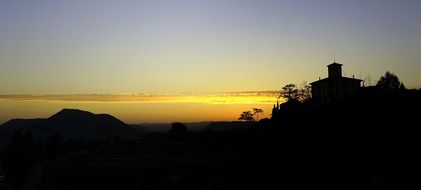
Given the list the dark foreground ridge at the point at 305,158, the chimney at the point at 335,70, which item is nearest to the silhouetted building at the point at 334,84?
the chimney at the point at 335,70

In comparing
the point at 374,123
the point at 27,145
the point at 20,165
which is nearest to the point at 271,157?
the point at 374,123

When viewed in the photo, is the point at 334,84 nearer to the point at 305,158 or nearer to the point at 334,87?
the point at 334,87

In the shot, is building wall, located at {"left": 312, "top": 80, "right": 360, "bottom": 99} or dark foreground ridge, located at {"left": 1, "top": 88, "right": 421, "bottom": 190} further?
building wall, located at {"left": 312, "top": 80, "right": 360, "bottom": 99}

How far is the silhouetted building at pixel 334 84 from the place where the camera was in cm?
8455

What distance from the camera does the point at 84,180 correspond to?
7094 centimetres

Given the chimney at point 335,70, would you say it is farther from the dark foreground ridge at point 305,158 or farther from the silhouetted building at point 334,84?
the dark foreground ridge at point 305,158

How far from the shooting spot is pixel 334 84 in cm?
8525

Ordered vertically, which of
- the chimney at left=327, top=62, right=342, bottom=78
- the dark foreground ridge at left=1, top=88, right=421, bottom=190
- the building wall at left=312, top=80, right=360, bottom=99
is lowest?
the dark foreground ridge at left=1, top=88, right=421, bottom=190

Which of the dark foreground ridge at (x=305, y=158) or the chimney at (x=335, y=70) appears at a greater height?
the chimney at (x=335, y=70)

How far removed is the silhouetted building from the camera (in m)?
84.6

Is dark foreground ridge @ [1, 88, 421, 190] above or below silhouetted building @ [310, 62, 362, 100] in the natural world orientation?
below

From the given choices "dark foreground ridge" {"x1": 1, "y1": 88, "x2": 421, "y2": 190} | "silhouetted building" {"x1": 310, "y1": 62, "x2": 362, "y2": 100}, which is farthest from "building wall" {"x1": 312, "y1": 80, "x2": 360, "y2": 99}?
"dark foreground ridge" {"x1": 1, "y1": 88, "x2": 421, "y2": 190}

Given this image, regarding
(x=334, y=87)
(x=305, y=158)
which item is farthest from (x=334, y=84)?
(x=305, y=158)

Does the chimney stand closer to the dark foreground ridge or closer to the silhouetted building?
the silhouetted building
